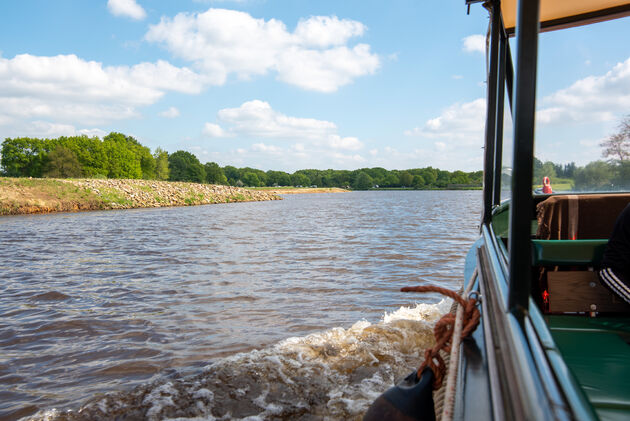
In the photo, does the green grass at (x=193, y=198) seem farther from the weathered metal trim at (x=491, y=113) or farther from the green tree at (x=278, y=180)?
the green tree at (x=278, y=180)

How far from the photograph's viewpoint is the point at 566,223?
11.0ft

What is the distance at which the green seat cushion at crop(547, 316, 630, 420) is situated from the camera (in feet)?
5.12

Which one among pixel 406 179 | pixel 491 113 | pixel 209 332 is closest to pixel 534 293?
pixel 491 113

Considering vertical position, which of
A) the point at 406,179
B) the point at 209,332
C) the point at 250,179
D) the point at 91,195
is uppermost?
the point at 406,179

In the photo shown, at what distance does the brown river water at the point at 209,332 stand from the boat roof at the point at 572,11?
10.9 ft

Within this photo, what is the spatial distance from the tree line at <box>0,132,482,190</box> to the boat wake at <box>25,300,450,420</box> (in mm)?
14761

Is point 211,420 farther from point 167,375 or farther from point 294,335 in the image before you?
point 294,335

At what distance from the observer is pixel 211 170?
325 feet

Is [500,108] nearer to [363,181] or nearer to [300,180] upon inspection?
[363,181]

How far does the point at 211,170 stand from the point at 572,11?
325 ft

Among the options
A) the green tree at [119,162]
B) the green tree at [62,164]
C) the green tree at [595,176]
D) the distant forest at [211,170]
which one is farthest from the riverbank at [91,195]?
the green tree at [595,176]

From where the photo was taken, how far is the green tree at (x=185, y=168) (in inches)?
3639

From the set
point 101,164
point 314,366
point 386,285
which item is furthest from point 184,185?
point 314,366

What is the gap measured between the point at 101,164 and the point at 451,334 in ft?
230
